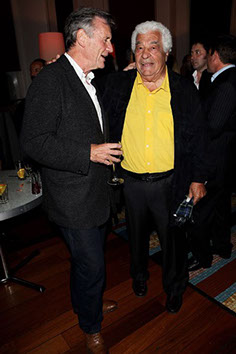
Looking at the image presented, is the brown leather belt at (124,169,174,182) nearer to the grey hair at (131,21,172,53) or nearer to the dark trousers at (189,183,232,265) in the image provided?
the dark trousers at (189,183,232,265)

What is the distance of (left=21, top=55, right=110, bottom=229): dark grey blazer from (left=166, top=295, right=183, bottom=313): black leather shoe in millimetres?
914

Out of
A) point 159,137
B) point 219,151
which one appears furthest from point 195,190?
point 219,151

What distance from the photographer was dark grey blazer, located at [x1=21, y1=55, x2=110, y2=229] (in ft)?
3.96

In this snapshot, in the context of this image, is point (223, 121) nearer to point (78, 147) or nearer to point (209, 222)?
point (209, 222)

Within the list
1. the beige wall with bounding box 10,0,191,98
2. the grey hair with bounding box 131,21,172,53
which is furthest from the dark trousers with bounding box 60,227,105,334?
the beige wall with bounding box 10,0,191,98

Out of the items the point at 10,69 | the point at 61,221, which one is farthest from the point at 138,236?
the point at 10,69

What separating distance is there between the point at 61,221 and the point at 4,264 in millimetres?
1241

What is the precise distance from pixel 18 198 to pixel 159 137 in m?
1.08

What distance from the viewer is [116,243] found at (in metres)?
2.84

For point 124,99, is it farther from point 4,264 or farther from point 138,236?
point 4,264

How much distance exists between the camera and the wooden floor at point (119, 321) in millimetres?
1728

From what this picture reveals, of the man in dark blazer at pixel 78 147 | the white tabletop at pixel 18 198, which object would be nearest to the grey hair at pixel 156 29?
the man in dark blazer at pixel 78 147

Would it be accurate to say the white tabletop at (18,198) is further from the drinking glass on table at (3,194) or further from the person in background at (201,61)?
the person in background at (201,61)

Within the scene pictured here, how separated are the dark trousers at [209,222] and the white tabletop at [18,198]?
1255mm
